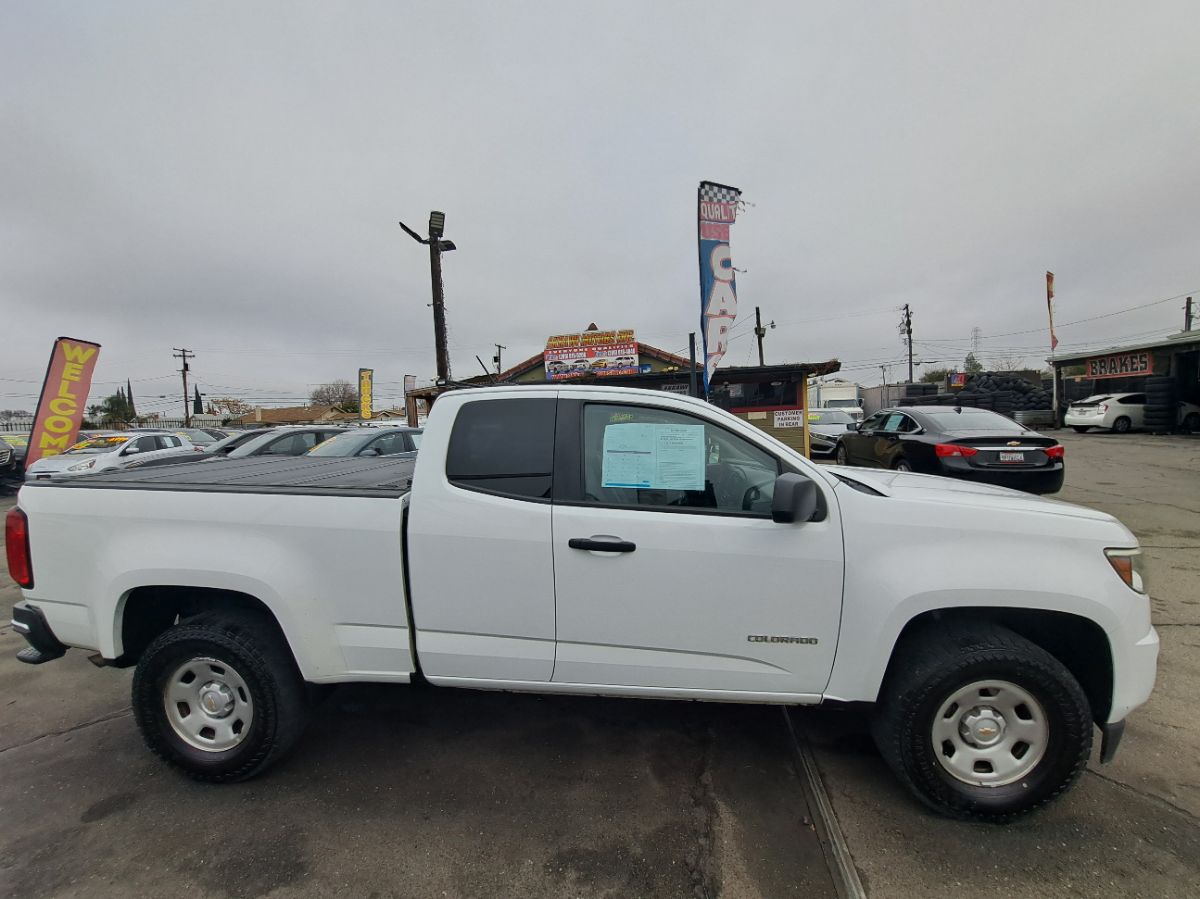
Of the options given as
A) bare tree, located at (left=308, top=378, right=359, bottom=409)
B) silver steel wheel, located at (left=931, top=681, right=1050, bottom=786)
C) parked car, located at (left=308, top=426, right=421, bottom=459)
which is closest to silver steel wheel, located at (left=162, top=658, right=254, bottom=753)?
silver steel wheel, located at (left=931, top=681, right=1050, bottom=786)

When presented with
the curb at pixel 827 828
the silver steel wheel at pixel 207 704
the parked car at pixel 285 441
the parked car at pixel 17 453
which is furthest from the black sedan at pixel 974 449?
the parked car at pixel 17 453

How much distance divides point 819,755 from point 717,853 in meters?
0.85

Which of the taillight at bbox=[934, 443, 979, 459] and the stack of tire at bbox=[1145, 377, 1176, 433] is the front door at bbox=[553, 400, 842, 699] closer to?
the taillight at bbox=[934, 443, 979, 459]

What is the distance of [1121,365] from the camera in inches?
880

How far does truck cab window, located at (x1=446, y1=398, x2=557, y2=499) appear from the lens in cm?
238

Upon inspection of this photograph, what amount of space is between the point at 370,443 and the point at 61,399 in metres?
8.96

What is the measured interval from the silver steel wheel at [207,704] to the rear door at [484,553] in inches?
35.4

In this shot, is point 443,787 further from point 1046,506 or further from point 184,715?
point 1046,506

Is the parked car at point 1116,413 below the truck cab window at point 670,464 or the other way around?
the other way around

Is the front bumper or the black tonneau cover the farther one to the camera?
the front bumper

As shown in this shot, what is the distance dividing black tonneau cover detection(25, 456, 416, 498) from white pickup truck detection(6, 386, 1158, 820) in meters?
0.04

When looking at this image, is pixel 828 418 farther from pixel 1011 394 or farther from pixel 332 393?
pixel 332 393

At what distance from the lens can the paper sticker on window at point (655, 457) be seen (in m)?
2.35

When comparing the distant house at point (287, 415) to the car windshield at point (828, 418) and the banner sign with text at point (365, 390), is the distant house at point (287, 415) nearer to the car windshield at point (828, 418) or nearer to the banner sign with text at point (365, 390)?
the banner sign with text at point (365, 390)
